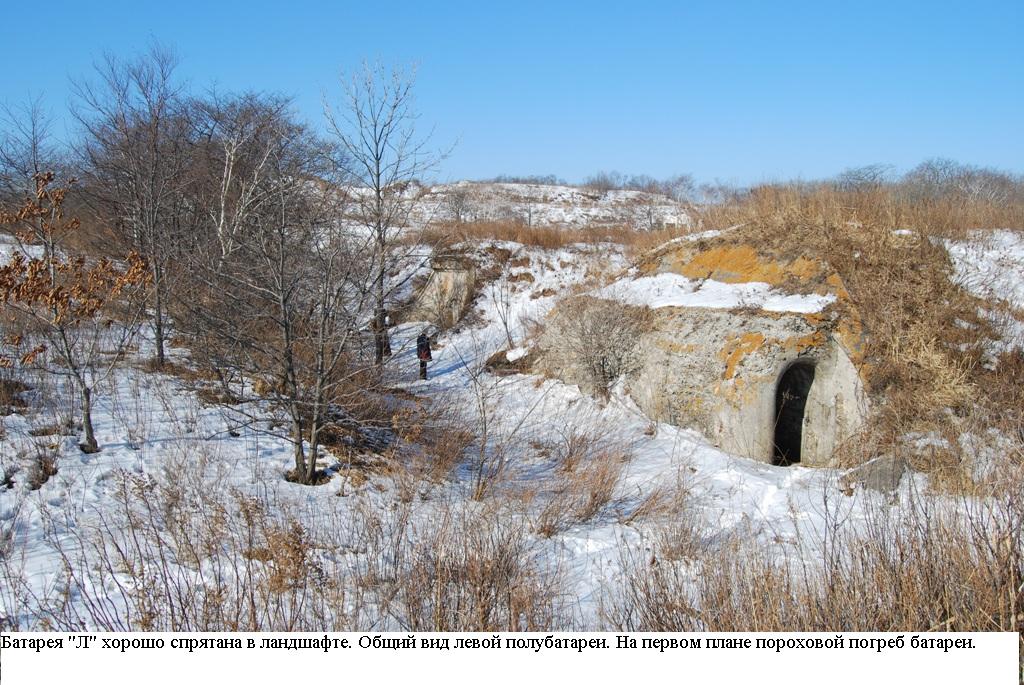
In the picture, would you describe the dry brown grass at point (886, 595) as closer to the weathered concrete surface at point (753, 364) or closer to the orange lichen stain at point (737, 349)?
the weathered concrete surface at point (753, 364)

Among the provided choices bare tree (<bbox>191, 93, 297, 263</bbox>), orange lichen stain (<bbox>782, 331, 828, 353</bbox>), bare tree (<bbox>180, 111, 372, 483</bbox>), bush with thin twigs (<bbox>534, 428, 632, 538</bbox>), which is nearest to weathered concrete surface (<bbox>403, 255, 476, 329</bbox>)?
bare tree (<bbox>191, 93, 297, 263</bbox>)

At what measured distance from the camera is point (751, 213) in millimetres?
11656

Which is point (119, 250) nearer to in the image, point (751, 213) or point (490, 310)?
point (490, 310)

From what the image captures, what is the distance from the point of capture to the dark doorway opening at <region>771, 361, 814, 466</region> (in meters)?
8.63

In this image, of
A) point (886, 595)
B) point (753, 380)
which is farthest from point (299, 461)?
point (753, 380)

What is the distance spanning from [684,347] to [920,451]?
11.0ft

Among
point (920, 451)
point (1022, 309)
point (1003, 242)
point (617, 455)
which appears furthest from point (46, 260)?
point (1003, 242)

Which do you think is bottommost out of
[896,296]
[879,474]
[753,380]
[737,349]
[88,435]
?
[879,474]

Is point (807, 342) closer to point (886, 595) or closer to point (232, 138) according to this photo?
point (886, 595)

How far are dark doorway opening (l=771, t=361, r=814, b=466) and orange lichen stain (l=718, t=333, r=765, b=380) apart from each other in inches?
21.8

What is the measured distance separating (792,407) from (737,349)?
1291mm

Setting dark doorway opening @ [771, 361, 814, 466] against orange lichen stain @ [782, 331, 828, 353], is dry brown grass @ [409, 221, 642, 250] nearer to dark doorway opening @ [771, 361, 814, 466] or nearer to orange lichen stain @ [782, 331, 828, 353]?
dark doorway opening @ [771, 361, 814, 466]

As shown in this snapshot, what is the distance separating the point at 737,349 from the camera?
868 cm
